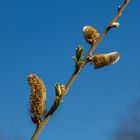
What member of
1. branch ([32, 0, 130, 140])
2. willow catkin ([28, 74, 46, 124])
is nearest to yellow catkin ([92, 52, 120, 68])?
branch ([32, 0, 130, 140])

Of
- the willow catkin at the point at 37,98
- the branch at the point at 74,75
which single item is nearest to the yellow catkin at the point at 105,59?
the branch at the point at 74,75

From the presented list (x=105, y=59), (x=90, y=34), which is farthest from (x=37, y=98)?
(x=90, y=34)

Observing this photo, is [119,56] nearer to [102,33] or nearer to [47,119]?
[102,33]

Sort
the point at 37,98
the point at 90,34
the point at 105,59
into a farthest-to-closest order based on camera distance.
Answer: the point at 90,34 → the point at 105,59 → the point at 37,98

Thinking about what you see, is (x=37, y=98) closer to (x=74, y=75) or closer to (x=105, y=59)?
(x=74, y=75)

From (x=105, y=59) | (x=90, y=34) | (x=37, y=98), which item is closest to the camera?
(x=37, y=98)
